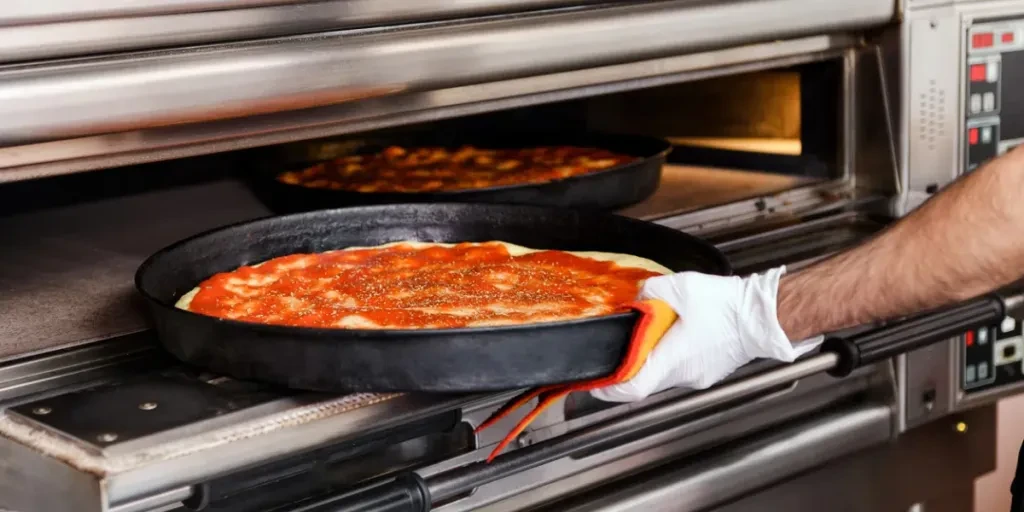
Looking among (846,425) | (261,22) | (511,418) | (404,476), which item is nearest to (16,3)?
(261,22)

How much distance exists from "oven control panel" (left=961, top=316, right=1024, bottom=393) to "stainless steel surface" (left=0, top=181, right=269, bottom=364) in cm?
116

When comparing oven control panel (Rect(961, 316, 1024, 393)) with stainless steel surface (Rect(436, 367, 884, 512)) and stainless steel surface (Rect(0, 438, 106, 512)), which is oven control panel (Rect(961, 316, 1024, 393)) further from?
stainless steel surface (Rect(0, 438, 106, 512))

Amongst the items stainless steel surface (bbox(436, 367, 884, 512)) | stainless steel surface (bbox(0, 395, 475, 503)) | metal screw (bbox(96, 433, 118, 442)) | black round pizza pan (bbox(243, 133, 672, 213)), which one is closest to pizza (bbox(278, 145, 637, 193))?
black round pizza pan (bbox(243, 133, 672, 213))

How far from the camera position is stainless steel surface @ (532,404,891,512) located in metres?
1.48

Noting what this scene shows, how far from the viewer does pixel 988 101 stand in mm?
1812

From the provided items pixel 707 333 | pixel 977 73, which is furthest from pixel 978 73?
pixel 707 333

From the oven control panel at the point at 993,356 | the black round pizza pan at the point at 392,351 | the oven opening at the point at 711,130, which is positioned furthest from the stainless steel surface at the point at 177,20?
the oven control panel at the point at 993,356

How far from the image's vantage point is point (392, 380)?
102cm

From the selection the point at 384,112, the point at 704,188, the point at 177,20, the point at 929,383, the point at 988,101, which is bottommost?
the point at 929,383

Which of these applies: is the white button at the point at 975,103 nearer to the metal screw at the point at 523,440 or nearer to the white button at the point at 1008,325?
the white button at the point at 1008,325

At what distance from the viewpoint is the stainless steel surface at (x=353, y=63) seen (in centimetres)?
104

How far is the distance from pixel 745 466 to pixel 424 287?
538 millimetres

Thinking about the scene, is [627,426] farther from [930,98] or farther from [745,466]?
[930,98]

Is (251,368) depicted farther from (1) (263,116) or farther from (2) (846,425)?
(2) (846,425)
